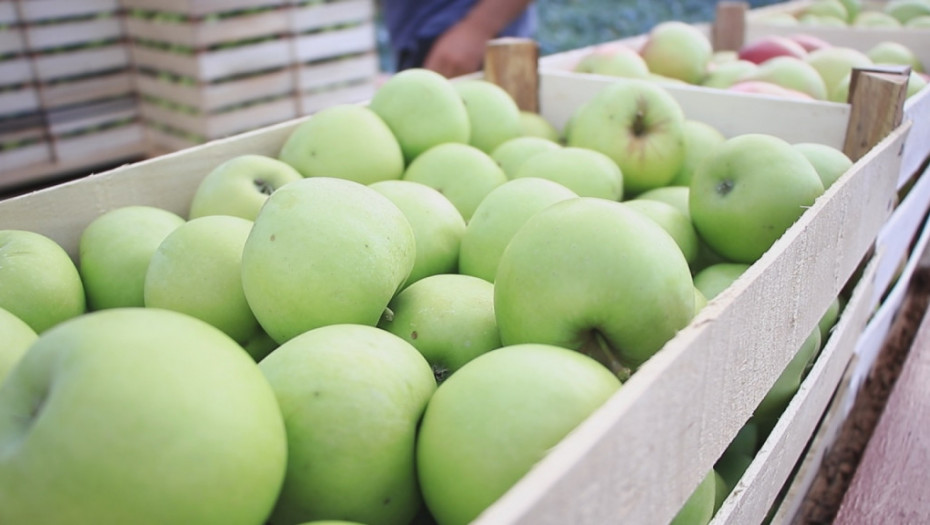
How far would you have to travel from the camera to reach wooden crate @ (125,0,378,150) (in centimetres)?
366

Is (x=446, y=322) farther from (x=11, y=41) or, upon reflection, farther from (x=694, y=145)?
(x=11, y=41)

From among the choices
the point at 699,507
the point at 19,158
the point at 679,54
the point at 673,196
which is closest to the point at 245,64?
the point at 19,158

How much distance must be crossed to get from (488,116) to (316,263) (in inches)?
39.0

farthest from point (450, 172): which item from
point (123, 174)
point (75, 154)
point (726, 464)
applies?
point (75, 154)

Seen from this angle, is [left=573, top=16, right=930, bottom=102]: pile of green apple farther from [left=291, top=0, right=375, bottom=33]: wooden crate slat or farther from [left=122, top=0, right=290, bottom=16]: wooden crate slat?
[left=122, top=0, right=290, bottom=16]: wooden crate slat

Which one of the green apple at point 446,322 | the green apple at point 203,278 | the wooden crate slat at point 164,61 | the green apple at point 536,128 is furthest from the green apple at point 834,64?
the wooden crate slat at point 164,61

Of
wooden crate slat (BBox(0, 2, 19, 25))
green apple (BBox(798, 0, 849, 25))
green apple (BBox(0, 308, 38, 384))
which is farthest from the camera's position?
wooden crate slat (BBox(0, 2, 19, 25))

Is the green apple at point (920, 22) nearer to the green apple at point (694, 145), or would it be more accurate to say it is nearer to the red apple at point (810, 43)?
the red apple at point (810, 43)

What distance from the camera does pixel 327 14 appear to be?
396cm

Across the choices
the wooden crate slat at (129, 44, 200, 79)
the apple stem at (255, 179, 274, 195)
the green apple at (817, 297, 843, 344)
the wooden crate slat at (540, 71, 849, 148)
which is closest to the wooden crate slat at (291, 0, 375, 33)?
the wooden crate slat at (129, 44, 200, 79)

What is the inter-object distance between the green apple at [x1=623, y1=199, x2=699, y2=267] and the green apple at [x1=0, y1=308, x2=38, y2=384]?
0.95m

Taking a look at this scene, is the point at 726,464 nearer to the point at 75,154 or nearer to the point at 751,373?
the point at 751,373

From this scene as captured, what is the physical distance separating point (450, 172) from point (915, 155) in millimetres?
1134

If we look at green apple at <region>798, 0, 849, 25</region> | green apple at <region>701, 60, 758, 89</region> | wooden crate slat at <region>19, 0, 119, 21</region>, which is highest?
wooden crate slat at <region>19, 0, 119, 21</region>
